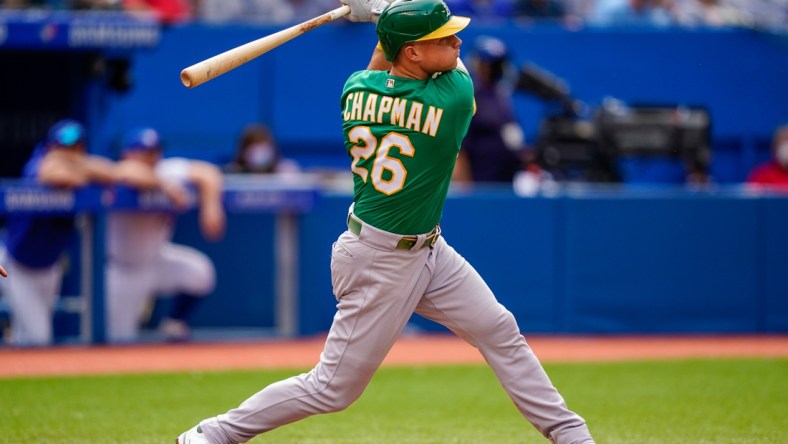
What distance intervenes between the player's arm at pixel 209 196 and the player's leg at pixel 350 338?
509cm

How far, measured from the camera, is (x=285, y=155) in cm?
1379

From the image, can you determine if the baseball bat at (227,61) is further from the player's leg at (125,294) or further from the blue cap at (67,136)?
the player's leg at (125,294)

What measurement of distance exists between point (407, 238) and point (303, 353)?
500 centimetres

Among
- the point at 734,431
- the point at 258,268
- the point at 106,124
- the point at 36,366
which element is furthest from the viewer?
the point at 106,124

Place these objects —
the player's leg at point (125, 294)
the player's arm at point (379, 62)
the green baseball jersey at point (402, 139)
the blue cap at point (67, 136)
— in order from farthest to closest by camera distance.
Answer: the player's leg at point (125, 294) → the blue cap at point (67, 136) → the player's arm at point (379, 62) → the green baseball jersey at point (402, 139)

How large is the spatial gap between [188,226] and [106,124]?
2.81 metres

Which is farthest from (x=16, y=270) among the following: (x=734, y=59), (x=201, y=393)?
(x=734, y=59)

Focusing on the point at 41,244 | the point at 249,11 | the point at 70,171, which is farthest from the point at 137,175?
the point at 249,11

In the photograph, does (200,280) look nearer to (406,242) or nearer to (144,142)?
(144,142)

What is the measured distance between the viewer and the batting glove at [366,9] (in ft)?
17.3

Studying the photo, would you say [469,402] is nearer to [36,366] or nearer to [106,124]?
[36,366]

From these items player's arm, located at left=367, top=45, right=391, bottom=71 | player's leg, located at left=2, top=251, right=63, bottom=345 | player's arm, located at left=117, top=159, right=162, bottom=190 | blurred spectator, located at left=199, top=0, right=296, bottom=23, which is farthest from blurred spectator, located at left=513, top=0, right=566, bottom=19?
player's arm, located at left=367, top=45, right=391, bottom=71

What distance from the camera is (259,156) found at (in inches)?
442

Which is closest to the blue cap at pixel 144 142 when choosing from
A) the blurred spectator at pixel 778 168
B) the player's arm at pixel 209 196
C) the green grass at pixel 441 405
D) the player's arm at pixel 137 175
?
the player's arm at pixel 137 175
